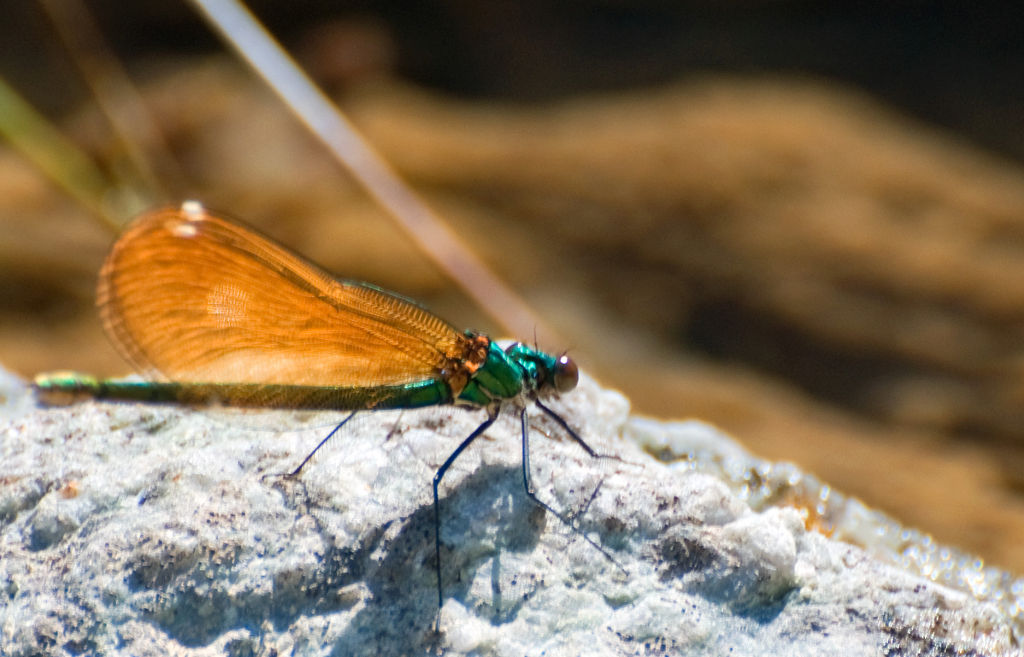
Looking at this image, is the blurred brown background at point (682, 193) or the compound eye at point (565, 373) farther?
the blurred brown background at point (682, 193)

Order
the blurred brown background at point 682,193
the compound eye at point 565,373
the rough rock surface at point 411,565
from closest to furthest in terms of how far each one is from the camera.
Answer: the rough rock surface at point 411,565, the compound eye at point 565,373, the blurred brown background at point 682,193

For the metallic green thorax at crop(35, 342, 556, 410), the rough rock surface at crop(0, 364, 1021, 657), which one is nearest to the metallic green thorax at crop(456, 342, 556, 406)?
the metallic green thorax at crop(35, 342, 556, 410)

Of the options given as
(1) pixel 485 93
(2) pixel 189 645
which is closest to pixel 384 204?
(2) pixel 189 645

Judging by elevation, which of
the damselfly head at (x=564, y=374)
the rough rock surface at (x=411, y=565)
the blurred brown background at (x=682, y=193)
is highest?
the blurred brown background at (x=682, y=193)

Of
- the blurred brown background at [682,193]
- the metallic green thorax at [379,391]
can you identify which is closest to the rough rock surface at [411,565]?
the metallic green thorax at [379,391]

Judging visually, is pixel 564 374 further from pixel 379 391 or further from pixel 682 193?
pixel 682 193

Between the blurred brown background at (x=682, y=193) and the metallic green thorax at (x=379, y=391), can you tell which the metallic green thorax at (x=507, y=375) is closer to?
the metallic green thorax at (x=379, y=391)

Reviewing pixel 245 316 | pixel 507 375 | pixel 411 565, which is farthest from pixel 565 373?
pixel 245 316
